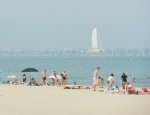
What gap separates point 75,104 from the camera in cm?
2027

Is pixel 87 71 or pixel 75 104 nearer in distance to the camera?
pixel 75 104

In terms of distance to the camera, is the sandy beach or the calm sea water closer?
the sandy beach

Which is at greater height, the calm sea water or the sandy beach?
the sandy beach

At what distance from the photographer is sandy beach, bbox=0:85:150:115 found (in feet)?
58.4

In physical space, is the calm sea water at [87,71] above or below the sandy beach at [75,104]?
below

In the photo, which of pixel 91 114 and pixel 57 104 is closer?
pixel 91 114

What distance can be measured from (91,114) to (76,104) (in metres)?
3.04

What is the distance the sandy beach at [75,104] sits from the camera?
58.4 ft

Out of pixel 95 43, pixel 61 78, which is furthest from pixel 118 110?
pixel 95 43

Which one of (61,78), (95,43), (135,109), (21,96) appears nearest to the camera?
(135,109)

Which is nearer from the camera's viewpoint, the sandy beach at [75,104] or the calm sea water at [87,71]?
the sandy beach at [75,104]

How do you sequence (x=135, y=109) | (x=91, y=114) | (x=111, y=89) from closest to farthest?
1. (x=91, y=114)
2. (x=135, y=109)
3. (x=111, y=89)

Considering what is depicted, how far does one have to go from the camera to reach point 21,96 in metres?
23.8

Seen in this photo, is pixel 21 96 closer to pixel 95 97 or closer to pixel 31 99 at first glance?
pixel 31 99
